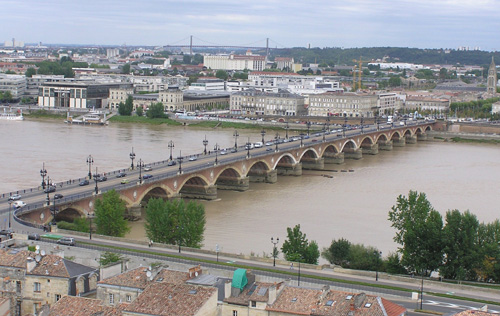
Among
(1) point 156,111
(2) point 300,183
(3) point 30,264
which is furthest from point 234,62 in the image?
(3) point 30,264

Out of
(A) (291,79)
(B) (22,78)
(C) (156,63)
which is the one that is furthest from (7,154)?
(C) (156,63)

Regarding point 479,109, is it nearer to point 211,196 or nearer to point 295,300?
point 211,196

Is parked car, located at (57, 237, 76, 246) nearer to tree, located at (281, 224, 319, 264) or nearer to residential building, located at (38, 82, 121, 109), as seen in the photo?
tree, located at (281, 224, 319, 264)

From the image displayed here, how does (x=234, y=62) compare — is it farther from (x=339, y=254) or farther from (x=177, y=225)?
(x=339, y=254)

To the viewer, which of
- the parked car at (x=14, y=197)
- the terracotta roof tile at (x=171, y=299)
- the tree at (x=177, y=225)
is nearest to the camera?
the terracotta roof tile at (x=171, y=299)

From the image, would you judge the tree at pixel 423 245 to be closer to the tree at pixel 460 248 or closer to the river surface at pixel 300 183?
the tree at pixel 460 248

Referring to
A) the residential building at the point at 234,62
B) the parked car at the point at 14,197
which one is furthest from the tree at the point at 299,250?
the residential building at the point at 234,62

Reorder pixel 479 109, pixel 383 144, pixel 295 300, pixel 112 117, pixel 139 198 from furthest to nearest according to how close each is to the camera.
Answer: pixel 479 109 → pixel 112 117 → pixel 383 144 → pixel 139 198 → pixel 295 300

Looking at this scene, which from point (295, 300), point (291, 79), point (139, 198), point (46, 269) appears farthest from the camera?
point (291, 79)
